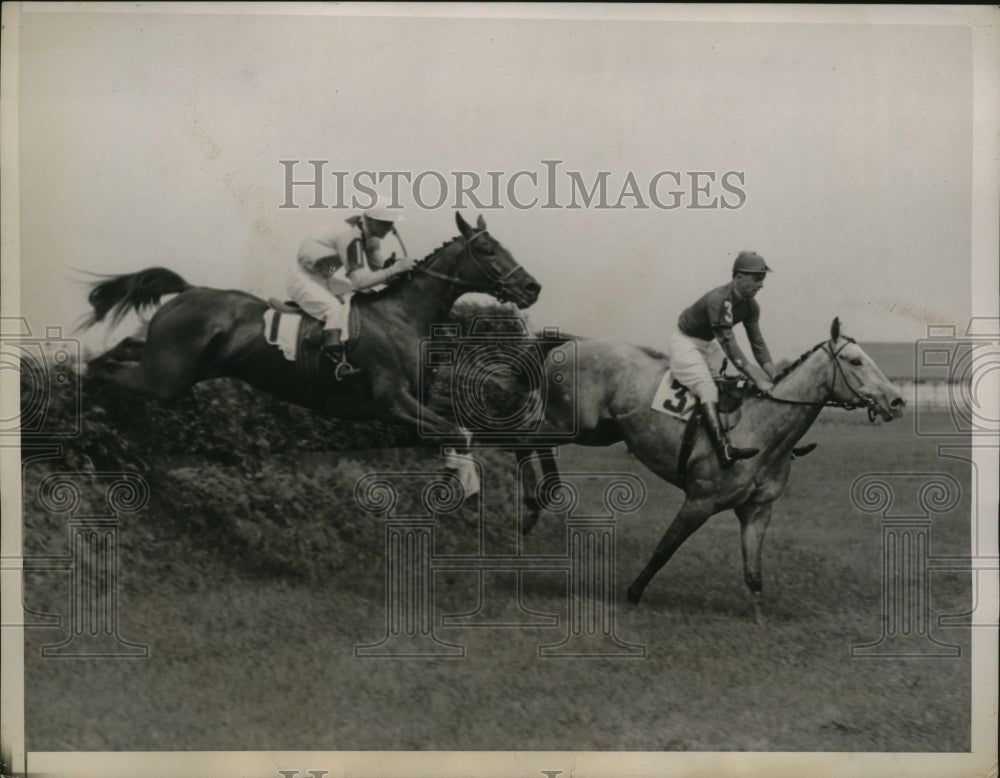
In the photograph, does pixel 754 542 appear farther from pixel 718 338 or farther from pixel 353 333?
pixel 353 333

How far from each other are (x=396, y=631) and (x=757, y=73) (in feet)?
9.79

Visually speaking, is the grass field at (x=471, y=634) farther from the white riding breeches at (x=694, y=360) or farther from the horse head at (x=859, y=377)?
the white riding breeches at (x=694, y=360)

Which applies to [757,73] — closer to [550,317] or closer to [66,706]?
[550,317]

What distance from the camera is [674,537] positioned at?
4191mm

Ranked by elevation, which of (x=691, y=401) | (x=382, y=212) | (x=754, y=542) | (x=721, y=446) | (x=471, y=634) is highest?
(x=382, y=212)

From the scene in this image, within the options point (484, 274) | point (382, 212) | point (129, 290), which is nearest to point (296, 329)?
point (382, 212)

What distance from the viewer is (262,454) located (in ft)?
13.7

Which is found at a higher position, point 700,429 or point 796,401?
point 796,401

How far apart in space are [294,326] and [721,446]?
2.01 m

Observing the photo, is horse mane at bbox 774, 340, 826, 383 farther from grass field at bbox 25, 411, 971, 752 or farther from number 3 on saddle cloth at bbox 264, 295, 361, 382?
number 3 on saddle cloth at bbox 264, 295, 361, 382


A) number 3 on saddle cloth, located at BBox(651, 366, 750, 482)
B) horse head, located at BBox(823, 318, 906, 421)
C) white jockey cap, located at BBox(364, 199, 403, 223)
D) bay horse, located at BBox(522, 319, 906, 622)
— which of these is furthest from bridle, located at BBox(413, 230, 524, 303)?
horse head, located at BBox(823, 318, 906, 421)

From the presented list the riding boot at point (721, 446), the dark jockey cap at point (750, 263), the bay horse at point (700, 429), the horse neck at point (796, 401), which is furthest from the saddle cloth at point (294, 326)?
the horse neck at point (796, 401)

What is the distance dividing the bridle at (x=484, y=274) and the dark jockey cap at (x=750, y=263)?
3.20 feet

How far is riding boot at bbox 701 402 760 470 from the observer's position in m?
4.18
